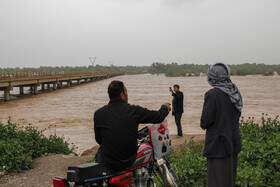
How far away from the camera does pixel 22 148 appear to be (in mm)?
6082

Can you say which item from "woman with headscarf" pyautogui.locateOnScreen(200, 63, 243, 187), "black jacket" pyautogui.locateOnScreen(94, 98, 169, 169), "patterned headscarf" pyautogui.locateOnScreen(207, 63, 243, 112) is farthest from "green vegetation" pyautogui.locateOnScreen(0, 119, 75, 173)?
"patterned headscarf" pyautogui.locateOnScreen(207, 63, 243, 112)

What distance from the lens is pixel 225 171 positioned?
338cm

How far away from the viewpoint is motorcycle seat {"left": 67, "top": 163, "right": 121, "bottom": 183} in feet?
9.08

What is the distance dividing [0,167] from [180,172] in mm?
3274

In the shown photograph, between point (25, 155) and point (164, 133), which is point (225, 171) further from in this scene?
point (25, 155)

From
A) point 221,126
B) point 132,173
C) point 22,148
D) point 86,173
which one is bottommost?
point 22,148

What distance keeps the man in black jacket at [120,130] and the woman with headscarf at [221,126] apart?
24.8 inches

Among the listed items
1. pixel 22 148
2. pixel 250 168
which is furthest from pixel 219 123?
pixel 22 148

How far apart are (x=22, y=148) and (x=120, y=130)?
150 inches

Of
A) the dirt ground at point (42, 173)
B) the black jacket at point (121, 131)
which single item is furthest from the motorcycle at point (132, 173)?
the dirt ground at point (42, 173)

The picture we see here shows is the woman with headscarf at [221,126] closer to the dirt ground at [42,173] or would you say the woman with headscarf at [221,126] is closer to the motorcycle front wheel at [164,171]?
the motorcycle front wheel at [164,171]

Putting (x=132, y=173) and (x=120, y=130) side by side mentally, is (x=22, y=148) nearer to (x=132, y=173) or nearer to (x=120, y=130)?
(x=132, y=173)

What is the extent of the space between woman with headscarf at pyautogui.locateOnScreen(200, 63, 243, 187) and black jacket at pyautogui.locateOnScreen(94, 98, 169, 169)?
65 centimetres

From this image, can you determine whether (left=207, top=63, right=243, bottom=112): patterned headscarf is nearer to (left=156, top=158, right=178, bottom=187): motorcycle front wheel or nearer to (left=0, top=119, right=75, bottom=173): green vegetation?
(left=156, top=158, right=178, bottom=187): motorcycle front wheel
